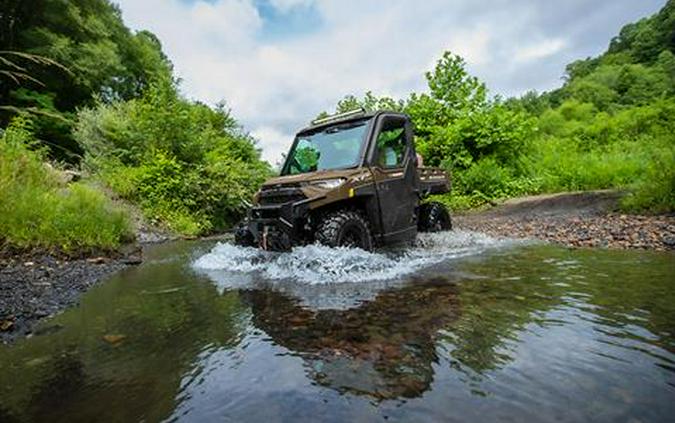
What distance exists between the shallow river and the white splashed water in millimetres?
58

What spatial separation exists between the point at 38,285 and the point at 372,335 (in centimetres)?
456

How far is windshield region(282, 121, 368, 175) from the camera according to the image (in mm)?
7119

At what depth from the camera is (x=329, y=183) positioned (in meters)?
6.23

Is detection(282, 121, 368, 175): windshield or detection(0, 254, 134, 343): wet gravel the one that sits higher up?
detection(282, 121, 368, 175): windshield

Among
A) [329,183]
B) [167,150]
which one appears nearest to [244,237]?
[329,183]

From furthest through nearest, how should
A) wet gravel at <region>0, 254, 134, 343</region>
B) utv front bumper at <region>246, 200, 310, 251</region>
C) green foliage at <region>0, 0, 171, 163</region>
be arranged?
green foliage at <region>0, 0, 171, 163</region>, utv front bumper at <region>246, 200, 310, 251</region>, wet gravel at <region>0, 254, 134, 343</region>

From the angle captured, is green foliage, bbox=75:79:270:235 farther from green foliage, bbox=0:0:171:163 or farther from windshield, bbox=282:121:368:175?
windshield, bbox=282:121:368:175

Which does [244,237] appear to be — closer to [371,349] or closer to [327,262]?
[327,262]

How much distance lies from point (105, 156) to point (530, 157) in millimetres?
17449

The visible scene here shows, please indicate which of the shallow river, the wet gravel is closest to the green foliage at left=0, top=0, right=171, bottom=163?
the wet gravel

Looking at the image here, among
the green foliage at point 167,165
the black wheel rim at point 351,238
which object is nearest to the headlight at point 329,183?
the black wheel rim at point 351,238

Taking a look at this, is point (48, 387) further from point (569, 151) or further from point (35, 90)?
point (35, 90)

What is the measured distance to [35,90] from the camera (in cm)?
2652

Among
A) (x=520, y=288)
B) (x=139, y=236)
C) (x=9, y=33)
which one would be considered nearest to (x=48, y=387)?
(x=520, y=288)
